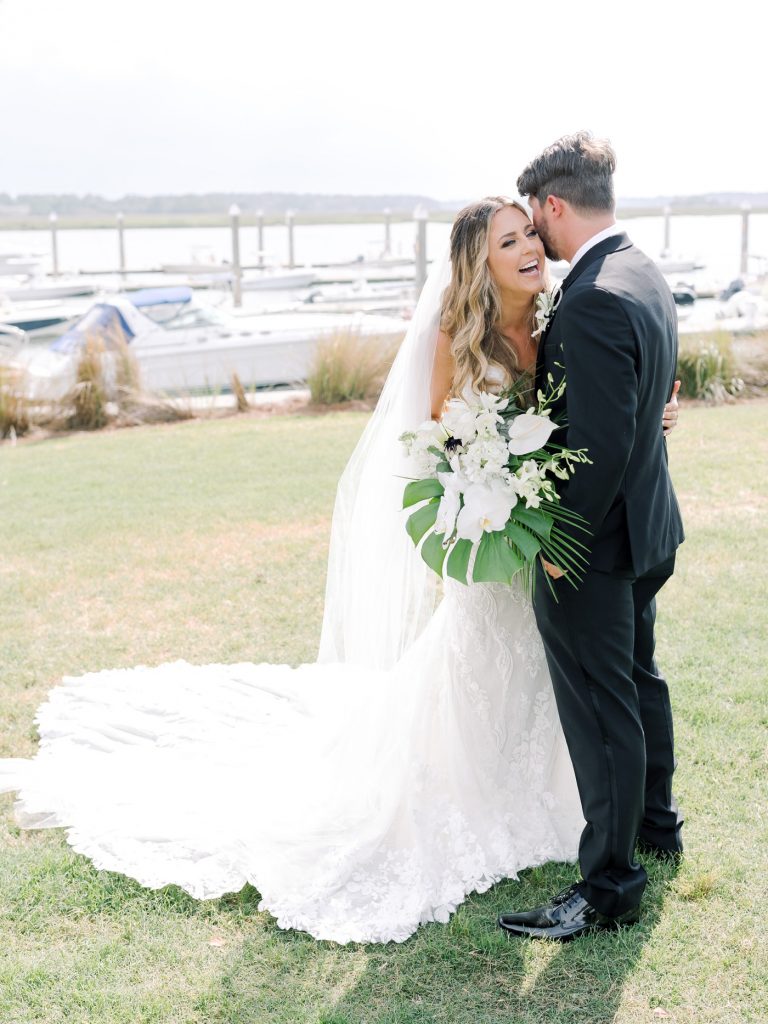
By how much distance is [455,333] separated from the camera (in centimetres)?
348

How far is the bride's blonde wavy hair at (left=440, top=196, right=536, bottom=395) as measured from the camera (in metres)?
3.36

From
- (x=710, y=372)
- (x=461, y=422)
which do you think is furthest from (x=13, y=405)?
(x=461, y=422)

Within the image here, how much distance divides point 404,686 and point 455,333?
130 cm

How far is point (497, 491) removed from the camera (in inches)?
117

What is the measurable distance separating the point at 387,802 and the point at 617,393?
5.60 feet

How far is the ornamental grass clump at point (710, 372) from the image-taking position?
12391mm

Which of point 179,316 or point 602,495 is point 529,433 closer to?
point 602,495

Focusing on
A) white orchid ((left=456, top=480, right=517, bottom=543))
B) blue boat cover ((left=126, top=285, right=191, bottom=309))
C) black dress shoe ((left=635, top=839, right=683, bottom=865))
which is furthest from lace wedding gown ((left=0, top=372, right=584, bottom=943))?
blue boat cover ((left=126, top=285, right=191, bottom=309))

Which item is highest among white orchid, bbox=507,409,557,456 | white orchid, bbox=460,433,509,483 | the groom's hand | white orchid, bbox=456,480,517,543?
white orchid, bbox=507,409,557,456

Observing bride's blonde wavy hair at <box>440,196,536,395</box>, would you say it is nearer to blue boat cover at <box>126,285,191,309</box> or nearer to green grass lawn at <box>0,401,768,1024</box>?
green grass lawn at <box>0,401,768,1024</box>

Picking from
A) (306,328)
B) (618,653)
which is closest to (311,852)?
(618,653)

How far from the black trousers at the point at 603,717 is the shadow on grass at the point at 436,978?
18cm

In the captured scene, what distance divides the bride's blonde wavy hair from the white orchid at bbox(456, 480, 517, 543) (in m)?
0.47

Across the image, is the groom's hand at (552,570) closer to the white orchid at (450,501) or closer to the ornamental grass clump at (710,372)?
the white orchid at (450,501)
